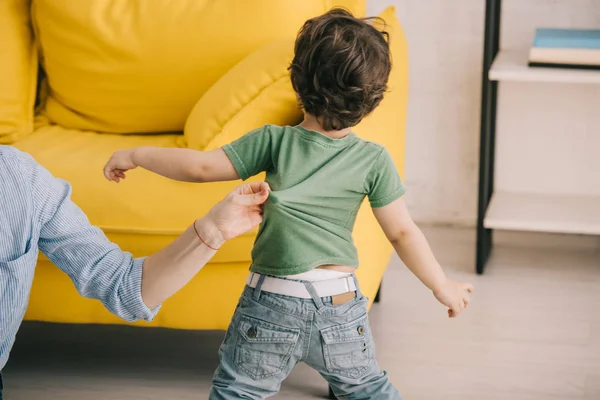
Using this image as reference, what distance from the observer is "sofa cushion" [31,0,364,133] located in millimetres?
2037

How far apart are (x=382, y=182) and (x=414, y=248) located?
0.37 ft

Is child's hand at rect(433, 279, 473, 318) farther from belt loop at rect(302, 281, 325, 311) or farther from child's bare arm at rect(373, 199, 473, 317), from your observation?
belt loop at rect(302, 281, 325, 311)

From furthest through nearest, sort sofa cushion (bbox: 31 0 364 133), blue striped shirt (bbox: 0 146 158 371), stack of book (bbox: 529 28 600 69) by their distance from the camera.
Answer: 1. stack of book (bbox: 529 28 600 69)
2. sofa cushion (bbox: 31 0 364 133)
3. blue striped shirt (bbox: 0 146 158 371)

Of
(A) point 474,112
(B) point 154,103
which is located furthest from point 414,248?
(A) point 474,112

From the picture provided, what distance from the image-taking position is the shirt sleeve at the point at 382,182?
1272 millimetres

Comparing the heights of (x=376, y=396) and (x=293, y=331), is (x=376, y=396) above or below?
below

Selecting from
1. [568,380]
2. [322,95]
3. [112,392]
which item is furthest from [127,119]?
[568,380]

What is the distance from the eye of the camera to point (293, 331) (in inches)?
49.3

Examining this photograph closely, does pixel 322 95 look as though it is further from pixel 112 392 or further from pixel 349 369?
pixel 112 392

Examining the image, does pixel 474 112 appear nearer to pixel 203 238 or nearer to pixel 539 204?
pixel 539 204

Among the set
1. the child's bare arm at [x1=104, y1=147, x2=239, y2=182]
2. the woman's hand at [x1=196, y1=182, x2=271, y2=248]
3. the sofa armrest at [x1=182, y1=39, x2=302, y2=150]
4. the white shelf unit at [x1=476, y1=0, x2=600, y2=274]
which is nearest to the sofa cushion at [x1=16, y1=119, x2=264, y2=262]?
the sofa armrest at [x1=182, y1=39, x2=302, y2=150]

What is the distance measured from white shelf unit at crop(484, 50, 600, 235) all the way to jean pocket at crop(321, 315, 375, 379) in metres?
1.25

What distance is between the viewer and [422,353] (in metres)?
2.02

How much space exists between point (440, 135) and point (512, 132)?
221 mm
